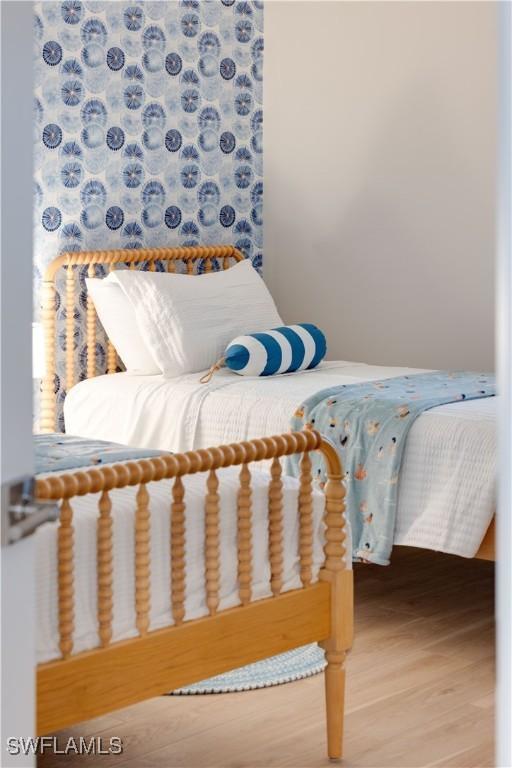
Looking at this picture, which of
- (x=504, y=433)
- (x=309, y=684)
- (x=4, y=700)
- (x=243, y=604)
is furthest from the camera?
(x=309, y=684)

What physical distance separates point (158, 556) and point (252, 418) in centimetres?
157

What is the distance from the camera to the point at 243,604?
2.35 m

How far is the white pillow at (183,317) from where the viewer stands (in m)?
4.16

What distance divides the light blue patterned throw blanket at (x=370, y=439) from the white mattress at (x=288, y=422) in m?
0.04

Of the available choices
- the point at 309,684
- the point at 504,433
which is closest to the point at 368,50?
the point at 309,684

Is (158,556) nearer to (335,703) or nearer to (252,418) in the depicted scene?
(335,703)

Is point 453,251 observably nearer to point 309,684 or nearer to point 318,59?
point 318,59

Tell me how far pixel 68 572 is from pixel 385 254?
3.12 m

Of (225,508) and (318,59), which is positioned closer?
(225,508)

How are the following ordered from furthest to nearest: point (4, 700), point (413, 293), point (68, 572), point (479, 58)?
1. point (413, 293)
2. point (479, 58)
3. point (68, 572)
4. point (4, 700)

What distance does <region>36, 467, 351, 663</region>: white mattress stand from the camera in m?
2.01

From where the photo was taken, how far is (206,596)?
7.49ft

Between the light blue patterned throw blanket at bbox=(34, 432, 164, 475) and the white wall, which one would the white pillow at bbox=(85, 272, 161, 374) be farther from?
the light blue patterned throw blanket at bbox=(34, 432, 164, 475)

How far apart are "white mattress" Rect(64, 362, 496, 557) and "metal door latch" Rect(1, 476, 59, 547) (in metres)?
2.07
